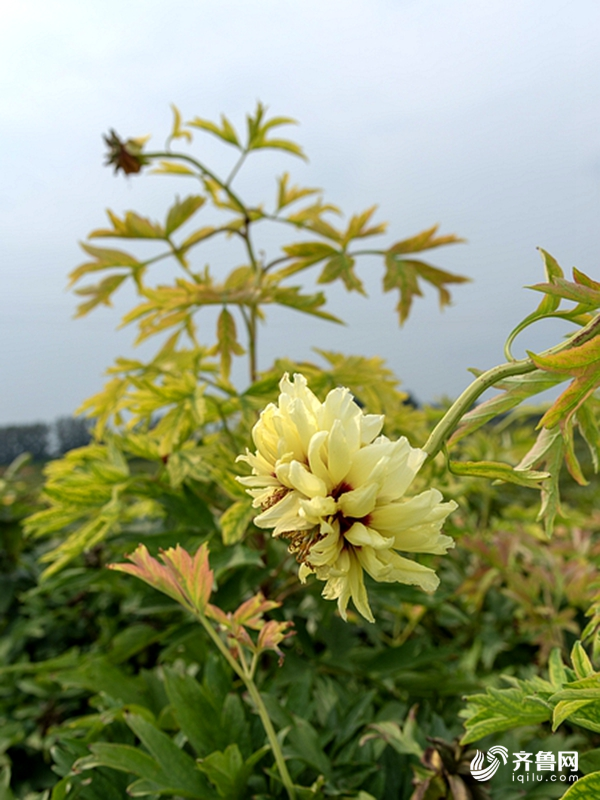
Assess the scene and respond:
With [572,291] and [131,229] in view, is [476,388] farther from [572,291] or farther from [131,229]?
[131,229]

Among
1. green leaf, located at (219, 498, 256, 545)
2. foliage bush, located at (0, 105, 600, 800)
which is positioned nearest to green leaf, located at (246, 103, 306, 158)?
foliage bush, located at (0, 105, 600, 800)

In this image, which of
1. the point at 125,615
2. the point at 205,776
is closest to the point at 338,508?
the point at 205,776

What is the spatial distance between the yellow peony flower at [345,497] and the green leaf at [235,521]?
45 cm

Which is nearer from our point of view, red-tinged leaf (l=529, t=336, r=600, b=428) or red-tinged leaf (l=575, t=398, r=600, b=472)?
red-tinged leaf (l=529, t=336, r=600, b=428)

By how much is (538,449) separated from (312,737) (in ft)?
1.78

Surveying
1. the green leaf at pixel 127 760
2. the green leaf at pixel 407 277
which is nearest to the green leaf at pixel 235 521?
the green leaf at pixel 127 760

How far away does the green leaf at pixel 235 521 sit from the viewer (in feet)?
3.12

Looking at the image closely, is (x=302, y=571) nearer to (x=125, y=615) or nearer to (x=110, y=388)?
(x=110, y=388)

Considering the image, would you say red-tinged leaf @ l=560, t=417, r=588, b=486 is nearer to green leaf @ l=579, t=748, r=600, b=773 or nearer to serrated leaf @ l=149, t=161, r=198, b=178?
green leaf @ l=579, t=748, r=600, b=773

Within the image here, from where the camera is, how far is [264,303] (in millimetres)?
1230

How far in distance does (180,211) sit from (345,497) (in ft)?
3.51

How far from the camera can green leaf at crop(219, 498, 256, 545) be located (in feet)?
3.12

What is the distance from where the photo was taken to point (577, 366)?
534mm

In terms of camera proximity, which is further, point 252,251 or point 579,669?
point 252,251
